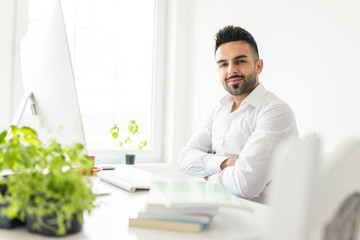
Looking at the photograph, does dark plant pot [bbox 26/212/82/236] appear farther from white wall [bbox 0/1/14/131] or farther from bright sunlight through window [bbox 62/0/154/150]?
bright sunlight through window [bbox 62/0/154/150]

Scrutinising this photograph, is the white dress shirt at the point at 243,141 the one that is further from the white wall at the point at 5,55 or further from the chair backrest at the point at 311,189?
the white wall at the point at 5,55

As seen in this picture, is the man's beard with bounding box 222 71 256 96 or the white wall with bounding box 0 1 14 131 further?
the white wall with bounding box 0 1 14 131

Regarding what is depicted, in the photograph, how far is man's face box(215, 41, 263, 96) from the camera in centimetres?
212

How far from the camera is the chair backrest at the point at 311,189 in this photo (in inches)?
19.8

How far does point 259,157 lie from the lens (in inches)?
67.1

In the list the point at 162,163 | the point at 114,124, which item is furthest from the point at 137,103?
the point at 162,163

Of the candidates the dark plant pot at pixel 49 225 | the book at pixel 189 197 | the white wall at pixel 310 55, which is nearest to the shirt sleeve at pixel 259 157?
the white wall at pixel 310 55

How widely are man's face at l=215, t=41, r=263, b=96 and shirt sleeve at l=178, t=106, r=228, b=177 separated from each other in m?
0.30

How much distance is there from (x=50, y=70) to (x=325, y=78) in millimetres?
1775

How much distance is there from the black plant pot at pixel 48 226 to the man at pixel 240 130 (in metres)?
1.07

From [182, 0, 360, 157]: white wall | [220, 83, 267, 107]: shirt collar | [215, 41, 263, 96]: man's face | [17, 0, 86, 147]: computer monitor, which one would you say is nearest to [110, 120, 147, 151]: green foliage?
[182, 0, 360, 157]: white wall

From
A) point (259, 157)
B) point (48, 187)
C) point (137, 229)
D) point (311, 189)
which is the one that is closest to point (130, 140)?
point (259, 157)

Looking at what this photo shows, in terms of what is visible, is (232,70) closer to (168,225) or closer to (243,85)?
(243,85)

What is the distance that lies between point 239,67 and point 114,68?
4.91 ft
